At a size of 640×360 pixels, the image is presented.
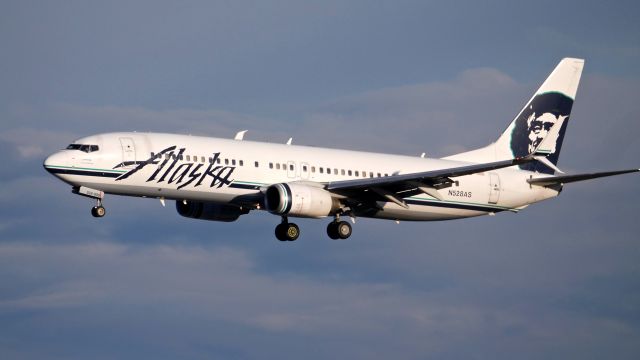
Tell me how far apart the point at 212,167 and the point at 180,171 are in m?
1.68

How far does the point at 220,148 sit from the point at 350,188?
23.6 ft

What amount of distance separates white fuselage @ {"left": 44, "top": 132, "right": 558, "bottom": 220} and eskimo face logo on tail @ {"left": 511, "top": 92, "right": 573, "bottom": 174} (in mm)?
8294

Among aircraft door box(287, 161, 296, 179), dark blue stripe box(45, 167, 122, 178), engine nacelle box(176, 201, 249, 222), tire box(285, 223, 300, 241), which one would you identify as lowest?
tire box(285, 223, 300, 241)

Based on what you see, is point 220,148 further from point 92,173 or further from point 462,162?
point 462,162

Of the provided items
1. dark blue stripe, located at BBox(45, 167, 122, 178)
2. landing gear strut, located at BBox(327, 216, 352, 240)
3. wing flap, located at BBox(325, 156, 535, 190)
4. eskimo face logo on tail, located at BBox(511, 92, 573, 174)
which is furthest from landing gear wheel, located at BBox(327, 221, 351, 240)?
eskimo face logo on tail, located at BBox(511, 92, 573, 174)

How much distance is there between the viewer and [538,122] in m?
82.6

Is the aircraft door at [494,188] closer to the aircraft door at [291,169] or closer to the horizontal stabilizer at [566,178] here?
the horizontal stabilizer at [566,178]

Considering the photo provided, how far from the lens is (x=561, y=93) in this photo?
275ft

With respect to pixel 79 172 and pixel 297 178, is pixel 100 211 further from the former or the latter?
pixel 297 178

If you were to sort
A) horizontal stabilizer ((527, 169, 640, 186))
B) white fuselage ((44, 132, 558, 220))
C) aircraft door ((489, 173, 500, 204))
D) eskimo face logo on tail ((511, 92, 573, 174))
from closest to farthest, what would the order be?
1. white fuselage ((44, 132, 558, 220))
2. horizontal stabilizer ((527, 169, 640, 186))
3. aircraft door ((489, 173, 500, 204))
4. eskimo face logo on tail ((511, 92, 573, 174))

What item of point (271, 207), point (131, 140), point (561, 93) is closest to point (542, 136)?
point (561, 93)

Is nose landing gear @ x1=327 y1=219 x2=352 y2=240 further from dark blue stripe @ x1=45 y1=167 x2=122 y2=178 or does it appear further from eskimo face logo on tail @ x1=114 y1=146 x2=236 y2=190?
dark blue stripe @ x1=45 y1=167 x2=122 y2=178

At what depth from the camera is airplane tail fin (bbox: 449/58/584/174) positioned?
8150cm

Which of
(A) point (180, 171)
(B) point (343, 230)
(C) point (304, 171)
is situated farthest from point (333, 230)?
(A) point (180, 171)
